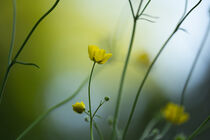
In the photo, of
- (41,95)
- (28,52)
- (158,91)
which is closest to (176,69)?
(158,91)

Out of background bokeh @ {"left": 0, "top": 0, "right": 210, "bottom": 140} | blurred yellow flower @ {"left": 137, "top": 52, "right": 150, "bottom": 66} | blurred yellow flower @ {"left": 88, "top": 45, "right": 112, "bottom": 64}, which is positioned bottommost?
background bokeh @ {"left": 0, "top": 0, "right": 210, "bottom": 140}

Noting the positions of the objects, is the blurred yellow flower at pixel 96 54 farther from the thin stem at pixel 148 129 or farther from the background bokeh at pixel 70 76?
the background bokeh at pixel 70 76

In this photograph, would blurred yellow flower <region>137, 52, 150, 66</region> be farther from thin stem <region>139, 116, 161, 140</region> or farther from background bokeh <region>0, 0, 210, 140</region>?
background bokeh <region>0, 0, 210, 140</region>

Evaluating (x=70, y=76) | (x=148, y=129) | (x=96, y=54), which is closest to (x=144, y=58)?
(x=148, y=129)

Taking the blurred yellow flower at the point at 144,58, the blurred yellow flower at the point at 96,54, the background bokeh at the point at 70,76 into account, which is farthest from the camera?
the background bokeh at the point at 70,76

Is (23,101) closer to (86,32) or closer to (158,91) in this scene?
(86,32)

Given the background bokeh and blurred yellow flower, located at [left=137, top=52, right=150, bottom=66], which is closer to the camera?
blurred yellow flower, located at [left=137, top=52, right=150, bottom=66]

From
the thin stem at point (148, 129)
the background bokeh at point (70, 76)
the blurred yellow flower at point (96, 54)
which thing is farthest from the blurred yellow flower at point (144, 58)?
the background bokeh at point (70, 76)

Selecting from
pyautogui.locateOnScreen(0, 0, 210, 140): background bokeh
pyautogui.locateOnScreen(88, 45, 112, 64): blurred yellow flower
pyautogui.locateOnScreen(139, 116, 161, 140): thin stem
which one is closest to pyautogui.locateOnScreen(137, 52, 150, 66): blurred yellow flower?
pyautogui.locateOnScreen(139, 116, 161, 140): thin stem

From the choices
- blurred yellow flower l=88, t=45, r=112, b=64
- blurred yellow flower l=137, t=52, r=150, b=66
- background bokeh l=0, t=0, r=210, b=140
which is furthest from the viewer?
background bokeh l=0, t=0, r=210, b=140

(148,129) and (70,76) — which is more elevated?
(148,129)

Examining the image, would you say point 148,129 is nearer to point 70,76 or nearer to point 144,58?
point 144,58
